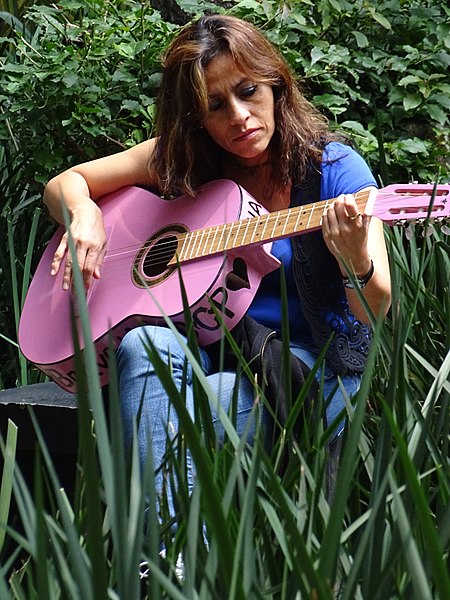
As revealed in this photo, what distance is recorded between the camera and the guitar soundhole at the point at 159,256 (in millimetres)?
2125

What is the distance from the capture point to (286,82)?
2209 millimetres

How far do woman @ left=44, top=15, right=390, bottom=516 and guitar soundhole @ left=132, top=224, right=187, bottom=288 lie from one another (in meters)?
0.10

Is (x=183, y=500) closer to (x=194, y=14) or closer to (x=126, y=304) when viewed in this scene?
(x=126, y=304)

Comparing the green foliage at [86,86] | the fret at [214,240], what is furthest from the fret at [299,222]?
the green foliage at [86,86]

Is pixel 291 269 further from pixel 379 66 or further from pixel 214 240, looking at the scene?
pixel 379 66

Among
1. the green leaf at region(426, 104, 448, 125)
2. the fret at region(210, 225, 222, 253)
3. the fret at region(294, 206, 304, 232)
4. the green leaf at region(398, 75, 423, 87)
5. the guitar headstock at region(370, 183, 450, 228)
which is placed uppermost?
the guitar headstock at region(370, 183, 450, 228)

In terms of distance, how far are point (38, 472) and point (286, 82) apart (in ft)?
5.56

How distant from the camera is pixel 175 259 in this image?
2084 mm

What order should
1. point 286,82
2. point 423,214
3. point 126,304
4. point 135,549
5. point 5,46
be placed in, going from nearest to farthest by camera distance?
point 135,549 < point 423,214 < point 126,304 < point 286,82 < point 5,46

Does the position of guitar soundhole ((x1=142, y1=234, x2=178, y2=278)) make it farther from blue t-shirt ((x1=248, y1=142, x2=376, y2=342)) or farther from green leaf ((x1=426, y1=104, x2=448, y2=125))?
green leaf ((x1=426, y1=104, x2=448, y2=125))

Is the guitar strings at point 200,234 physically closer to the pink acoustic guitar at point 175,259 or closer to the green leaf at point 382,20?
the pink acoustic guitar at point 175,259

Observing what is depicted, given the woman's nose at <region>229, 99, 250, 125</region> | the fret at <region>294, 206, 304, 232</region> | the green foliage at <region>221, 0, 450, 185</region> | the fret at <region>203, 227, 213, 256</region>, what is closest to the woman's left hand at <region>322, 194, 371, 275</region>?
the fret at <region>294, 206, 304, 232</region>

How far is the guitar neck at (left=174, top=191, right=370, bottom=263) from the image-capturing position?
1828 millimetres

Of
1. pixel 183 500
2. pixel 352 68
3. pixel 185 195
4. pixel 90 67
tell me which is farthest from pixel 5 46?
pixel 183 500
